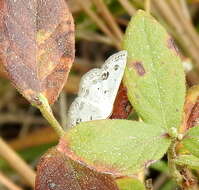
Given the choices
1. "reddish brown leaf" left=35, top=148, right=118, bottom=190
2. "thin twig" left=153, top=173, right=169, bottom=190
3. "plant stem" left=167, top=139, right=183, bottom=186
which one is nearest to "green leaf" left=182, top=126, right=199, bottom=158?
"plant stem" left=167, top=139, right=183, bottom=186

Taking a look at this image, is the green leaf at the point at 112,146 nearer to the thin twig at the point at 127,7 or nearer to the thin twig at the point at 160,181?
the thin twig at the point at 127,7

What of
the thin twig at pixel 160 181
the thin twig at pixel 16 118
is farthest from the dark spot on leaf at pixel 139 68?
the thin twig at pixel 16 118

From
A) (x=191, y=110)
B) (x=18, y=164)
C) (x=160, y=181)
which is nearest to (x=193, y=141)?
(x=191, y=110)

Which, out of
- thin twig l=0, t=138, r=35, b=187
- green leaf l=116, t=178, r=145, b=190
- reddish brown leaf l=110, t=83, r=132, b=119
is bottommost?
thin twig l=0, t=138, r=35, b=187

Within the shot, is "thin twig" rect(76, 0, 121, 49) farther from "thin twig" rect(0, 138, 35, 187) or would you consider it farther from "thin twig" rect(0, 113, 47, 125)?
"thin twig" rect(0, 113, 47, 125)

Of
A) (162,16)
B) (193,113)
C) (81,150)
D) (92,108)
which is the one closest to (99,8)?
(162,16)

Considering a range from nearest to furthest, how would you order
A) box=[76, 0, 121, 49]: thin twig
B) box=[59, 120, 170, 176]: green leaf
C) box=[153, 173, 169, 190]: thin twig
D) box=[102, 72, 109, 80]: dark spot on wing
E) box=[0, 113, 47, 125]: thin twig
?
box=[59, 120, 170, 176]: green leaf < box=[102, 72, 109, 80]: dark spot on wing < box=[76, 0, 121, 49]: thin twig < box=[153, 173, 169, 190]: thin twig < box=[0, 113, 47, 125]: thin twig

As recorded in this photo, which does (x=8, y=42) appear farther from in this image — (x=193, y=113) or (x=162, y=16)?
(x=162, y=16)
